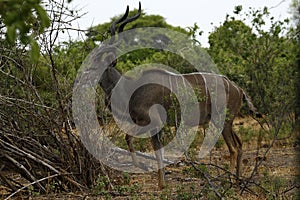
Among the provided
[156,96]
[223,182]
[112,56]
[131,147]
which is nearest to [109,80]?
[112,56]

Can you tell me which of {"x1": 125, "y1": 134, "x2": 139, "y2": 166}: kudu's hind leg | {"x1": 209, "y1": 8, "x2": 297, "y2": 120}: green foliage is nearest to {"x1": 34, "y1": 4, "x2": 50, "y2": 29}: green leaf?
{"x1": 125, "y1": 134, "x2": 139, "y2": 166}: kudu's hind leg

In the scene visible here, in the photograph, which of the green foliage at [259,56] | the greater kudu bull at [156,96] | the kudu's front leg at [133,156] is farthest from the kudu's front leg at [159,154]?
the green foliage at [259,56]

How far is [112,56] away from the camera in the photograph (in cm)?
551

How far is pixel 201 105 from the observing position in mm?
5633

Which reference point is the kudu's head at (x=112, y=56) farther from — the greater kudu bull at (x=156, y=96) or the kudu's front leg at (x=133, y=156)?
the kudu's front leg at (x=133, y=156)

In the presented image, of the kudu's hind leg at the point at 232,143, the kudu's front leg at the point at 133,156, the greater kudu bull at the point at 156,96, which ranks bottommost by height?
the kudu's front leg at the point at 133,156

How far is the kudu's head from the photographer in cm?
531

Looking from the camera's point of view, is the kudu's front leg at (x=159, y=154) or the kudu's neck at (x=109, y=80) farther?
the kudu's neck at (x=109, y=80)

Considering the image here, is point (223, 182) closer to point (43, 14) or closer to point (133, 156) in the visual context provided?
point (133, 156)

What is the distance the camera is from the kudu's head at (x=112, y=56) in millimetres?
5309

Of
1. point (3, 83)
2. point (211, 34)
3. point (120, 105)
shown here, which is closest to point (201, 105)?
point (120, 105)

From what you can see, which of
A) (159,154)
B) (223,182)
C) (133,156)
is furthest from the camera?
(133,156)

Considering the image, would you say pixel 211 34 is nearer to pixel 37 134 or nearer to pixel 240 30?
pixel 240 30

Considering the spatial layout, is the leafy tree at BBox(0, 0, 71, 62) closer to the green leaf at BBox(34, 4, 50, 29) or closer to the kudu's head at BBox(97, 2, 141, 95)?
the green leaf at BBox(34, 4, 50, 29)
